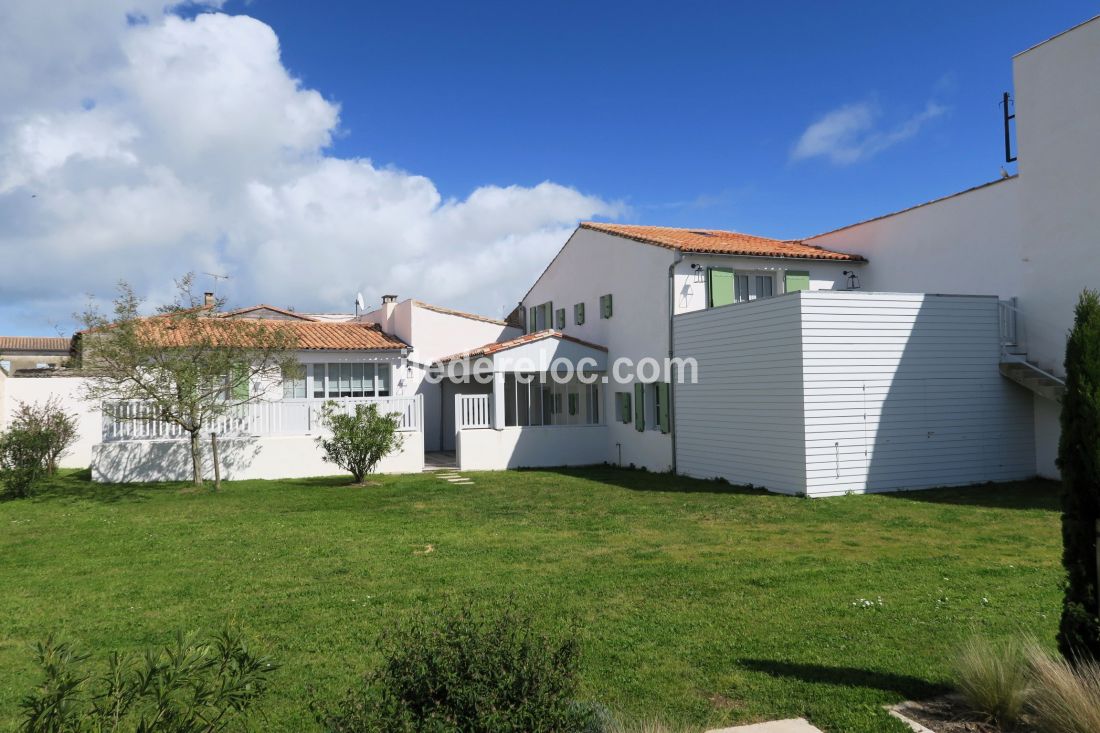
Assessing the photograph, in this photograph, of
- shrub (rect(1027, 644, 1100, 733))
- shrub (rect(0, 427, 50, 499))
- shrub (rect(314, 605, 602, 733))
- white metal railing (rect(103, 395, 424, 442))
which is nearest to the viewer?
shrub (rect(314, 605, 602, 733))

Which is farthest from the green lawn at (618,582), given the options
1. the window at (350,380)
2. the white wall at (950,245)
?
the window at (350,380)

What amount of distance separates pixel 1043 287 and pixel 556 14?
12194mm

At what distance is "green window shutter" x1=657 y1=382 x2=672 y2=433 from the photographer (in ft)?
59.9

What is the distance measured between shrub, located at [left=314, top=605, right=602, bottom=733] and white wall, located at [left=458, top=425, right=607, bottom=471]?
16486mm

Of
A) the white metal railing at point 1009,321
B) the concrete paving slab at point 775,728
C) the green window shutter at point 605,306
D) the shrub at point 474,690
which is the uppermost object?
the green window shutter at point 605,306

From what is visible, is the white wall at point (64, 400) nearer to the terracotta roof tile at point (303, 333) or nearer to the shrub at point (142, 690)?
the terracotta roof tile at point (303, 333)

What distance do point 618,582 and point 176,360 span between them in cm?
1276

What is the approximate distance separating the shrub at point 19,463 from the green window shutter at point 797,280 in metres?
18.7

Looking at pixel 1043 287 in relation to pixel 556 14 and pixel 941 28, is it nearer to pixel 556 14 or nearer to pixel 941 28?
pixel 941 28

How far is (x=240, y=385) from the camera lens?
1791 cm

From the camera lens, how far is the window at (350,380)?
21.7 metres

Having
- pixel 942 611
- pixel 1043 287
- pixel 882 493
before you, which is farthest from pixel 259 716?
pixel 1043 287

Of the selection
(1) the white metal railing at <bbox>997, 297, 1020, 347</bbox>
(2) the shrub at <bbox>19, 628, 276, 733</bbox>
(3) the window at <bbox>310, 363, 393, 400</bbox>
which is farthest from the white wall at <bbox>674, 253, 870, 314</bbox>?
(2) the shrub at <bbox>19, 628, 276, 733</bbox>

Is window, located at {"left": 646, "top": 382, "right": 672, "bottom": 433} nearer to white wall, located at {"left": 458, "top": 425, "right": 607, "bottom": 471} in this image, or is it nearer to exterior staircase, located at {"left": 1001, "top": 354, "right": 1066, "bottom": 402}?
white wall, located at {"left": 458, "top": 425, "right": 607, "bottom": 471}
